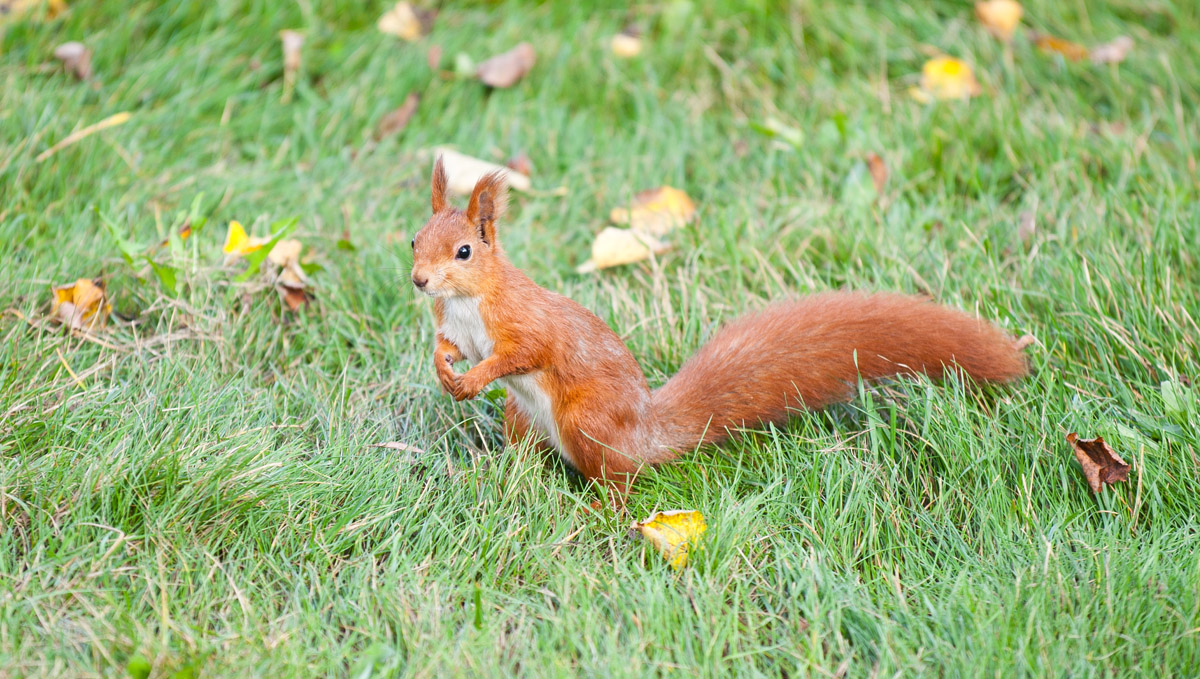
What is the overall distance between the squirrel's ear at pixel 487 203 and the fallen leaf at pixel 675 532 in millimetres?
724

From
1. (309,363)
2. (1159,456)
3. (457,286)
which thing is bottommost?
(309,363)

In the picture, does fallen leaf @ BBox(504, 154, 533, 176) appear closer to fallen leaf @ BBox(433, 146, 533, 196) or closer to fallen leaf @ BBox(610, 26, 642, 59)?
fallen leaf @ BBox(433, 146, 533, 196)

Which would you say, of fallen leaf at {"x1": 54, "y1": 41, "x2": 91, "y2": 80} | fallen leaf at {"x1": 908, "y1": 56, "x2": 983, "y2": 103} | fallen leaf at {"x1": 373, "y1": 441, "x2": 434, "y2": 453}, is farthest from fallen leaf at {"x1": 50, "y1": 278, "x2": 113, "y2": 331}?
fallen leaf at {"x1": 908, "y1": 56, "x2": 983, "y2": 103}

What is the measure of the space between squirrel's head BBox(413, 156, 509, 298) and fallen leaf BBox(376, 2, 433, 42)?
1.88 meters

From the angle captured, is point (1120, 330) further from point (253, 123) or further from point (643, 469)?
point (253, 123)

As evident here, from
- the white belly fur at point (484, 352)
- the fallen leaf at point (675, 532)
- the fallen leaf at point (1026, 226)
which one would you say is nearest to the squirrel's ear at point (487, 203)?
the white belly fur at point (484, 352)

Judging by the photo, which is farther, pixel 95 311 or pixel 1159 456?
pixel 95 311

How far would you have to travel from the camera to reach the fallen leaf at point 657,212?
3.10 metres

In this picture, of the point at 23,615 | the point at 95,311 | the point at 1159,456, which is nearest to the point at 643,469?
the point at 1159,456

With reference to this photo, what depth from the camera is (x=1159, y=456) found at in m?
2.09

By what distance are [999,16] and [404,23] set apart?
2.38 meters

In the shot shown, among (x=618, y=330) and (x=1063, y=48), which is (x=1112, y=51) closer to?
(x=1063, y=48)

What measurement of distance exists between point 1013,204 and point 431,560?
230cm

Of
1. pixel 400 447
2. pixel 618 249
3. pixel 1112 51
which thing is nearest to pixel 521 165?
pixel 618 249
